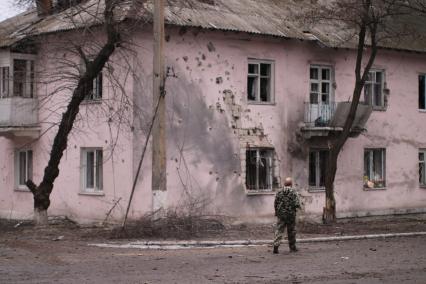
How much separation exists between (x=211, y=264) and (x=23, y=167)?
1448 centimetres

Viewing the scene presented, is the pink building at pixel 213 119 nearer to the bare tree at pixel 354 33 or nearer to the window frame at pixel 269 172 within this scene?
the window frame at pixel 269 172

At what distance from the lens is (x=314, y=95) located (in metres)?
26.9

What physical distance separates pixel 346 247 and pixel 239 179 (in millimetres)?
6352

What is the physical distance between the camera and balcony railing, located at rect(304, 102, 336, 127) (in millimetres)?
26141

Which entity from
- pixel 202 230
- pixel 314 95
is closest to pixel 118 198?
pixel 202 230

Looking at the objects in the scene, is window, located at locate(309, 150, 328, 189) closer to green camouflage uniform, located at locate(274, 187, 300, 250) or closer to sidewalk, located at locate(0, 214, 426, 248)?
sidewalk, located at locate(0, 214, 426, 248)

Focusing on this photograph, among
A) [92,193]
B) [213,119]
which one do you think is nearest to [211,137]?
[213,119]

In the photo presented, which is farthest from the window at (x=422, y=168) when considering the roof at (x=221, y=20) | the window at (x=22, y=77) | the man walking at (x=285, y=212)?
the window at (x=22, y=77)

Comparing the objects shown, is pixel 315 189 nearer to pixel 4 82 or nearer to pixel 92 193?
pixel 92 193

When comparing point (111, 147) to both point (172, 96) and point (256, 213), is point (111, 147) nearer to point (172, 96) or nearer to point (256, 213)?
point (172, 96)

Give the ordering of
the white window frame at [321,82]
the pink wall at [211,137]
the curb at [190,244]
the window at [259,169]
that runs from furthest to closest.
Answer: the white window frame at [321,82] → the window at [259,169] → the pink wall at [211,137] → the curb at [190,244]

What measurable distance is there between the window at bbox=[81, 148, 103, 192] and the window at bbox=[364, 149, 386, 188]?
10.6 meters

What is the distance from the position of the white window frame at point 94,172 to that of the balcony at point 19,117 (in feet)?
8.00

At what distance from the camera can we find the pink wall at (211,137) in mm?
22625
